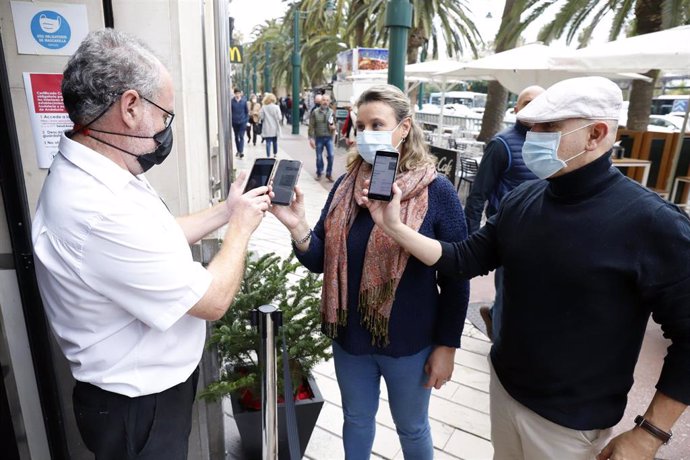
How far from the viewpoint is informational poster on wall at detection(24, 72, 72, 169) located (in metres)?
1.96

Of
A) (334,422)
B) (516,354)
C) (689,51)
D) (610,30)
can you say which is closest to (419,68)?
(610,30)

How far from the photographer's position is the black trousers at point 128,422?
1.51 meters

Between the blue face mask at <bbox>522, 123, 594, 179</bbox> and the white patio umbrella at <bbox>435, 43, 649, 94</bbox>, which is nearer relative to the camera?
the blue face mask at <bbox>522, 123, 594, 179</bbox>

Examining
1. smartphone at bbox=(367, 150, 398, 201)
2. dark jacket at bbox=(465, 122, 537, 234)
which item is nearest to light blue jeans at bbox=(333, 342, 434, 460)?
smartphone at bbox=(367, 150, 398, 201)

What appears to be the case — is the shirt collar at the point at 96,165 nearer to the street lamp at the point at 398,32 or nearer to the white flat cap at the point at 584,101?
the white flat cap at the point at 584,101

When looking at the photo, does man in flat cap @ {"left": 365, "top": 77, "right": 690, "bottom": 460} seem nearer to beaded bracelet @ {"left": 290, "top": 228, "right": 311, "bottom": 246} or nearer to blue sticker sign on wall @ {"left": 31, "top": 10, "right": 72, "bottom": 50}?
beaded bracelet @ {"left": 290, "top": 228, "right": 311, "bottom": 246}

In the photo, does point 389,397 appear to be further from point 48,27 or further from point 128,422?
point 48,27

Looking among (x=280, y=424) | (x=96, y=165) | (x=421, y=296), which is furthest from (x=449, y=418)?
(x=96, y=165)

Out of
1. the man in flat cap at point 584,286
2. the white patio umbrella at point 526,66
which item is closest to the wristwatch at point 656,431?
the man in flat cap at point 584,286

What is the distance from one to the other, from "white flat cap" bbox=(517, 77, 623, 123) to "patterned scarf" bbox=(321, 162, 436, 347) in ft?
1.75

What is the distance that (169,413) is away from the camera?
1585 millimetres

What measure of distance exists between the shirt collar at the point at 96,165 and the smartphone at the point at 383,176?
0.83m

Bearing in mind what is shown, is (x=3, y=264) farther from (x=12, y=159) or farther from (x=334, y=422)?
(x=334, y=422)

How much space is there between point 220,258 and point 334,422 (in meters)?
2.00
